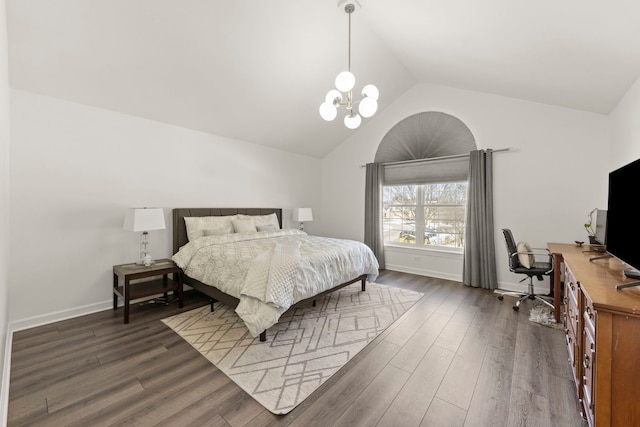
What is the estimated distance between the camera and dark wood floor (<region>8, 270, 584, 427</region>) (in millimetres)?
1667

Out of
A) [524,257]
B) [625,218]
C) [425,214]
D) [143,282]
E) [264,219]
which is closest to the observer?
[625,218]

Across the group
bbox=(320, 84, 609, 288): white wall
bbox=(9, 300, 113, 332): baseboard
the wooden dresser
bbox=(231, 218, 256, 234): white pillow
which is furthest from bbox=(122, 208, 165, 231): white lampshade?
bbox=(320, 84, 609, 288): white wall

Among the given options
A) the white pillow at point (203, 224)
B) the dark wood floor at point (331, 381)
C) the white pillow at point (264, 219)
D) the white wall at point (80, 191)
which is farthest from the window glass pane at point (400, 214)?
the white wall at point (80, 191)

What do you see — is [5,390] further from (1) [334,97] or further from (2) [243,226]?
(1) [334,97]

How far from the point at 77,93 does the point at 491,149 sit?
5.36 metres

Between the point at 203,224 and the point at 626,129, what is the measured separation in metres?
4.94

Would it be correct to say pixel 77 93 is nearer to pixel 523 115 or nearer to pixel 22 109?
pixel 22 109

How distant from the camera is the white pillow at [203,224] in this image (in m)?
3.83

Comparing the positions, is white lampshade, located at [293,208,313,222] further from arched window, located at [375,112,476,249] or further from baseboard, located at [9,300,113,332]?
baseboard, located at [9,300,113,332]

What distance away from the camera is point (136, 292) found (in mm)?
3074

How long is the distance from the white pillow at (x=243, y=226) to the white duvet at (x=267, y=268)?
261 millimetres

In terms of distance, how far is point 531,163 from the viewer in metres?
3.92

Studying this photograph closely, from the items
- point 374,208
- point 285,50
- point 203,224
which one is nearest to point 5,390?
point 203,224

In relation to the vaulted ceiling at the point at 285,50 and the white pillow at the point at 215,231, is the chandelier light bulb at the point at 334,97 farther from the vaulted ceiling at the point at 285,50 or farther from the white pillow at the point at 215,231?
the white pillow at the point at 215,231
